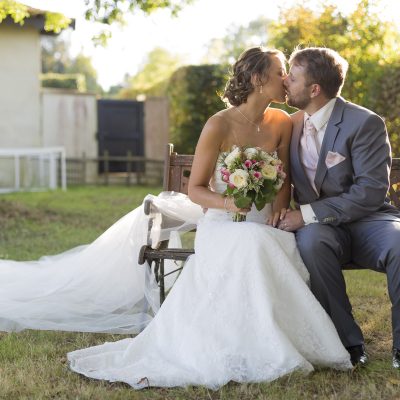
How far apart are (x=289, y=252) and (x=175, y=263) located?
4.97ft

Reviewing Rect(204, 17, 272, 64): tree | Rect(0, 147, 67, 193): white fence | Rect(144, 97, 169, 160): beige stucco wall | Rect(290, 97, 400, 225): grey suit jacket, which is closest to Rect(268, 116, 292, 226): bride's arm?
Rect(290, 97, 400, 225): grey suit jacket

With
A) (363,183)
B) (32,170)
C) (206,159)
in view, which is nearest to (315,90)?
(363,183)

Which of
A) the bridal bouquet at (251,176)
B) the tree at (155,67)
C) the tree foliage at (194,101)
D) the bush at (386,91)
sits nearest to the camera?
the bridal bouquet at (251,176)

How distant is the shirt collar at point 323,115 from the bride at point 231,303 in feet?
0.82

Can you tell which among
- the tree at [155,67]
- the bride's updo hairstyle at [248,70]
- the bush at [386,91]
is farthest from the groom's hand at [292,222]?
the tree at [155,67]

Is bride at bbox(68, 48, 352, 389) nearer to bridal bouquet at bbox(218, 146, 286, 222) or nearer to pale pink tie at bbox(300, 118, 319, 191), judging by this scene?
bridal bouquet at bbox(218, 146, 286, 222)

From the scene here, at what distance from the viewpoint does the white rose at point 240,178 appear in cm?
396

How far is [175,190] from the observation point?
534cm

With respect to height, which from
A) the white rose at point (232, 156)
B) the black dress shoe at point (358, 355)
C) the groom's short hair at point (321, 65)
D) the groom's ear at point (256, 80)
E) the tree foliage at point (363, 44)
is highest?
the tree foliage at point (363, 44)

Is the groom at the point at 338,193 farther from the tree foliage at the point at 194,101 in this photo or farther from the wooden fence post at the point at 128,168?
the wooden fence post at the point at 128,168

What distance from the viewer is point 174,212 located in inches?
196

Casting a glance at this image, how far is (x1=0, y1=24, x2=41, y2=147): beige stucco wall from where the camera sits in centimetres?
1605

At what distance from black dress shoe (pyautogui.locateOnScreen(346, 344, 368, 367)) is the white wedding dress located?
16cm

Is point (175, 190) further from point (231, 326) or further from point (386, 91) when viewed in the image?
point (386, 91)
